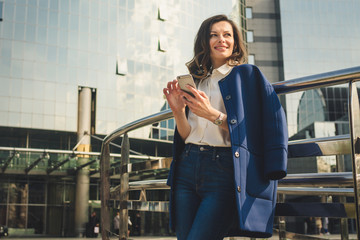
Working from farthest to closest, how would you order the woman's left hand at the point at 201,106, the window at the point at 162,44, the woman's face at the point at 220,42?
the window at the point at 162,44 < the woman's face at the point at 220,42 < the woman's left hand at the point at 201,106

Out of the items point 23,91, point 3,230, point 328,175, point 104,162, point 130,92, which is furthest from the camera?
point 130,92

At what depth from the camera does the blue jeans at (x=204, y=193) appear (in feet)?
6.91

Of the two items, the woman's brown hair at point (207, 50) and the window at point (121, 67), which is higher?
the window at point (121, 67)

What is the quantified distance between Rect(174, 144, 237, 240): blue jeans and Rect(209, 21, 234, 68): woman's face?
0.58 meters

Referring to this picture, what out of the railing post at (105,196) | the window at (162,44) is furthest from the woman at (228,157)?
the window at (162,44)

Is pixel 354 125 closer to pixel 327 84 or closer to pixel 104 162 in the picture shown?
pixel 327 84

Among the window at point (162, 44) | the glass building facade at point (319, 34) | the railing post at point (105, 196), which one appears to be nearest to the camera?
the railing post at point (105, 196)

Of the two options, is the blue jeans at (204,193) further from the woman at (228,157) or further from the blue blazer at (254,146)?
the blue blazer at (254,146)

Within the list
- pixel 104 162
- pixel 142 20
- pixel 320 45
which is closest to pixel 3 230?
pixel 142 20

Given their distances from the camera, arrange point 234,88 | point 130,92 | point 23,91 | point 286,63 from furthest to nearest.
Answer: point 286,63, point 130,92, point 23,91, point 234,88

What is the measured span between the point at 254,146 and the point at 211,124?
0.27 m

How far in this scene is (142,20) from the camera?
3388 cm

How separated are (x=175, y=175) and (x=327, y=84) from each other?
2.88 ft

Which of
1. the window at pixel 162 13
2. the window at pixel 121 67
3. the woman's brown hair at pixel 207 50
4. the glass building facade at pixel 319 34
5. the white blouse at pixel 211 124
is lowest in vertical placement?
the white blouse at pixel 211 124
